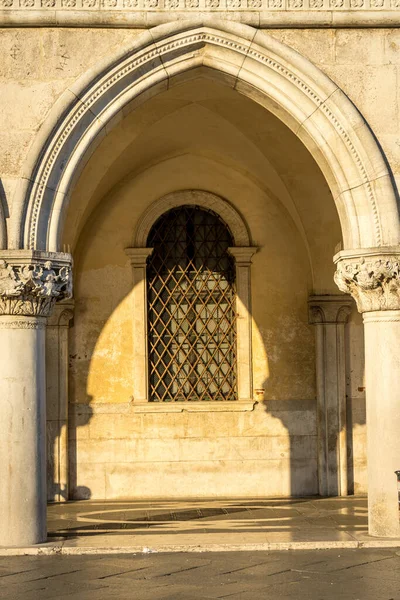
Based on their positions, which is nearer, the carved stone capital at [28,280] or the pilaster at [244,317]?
the carved stone capital at [28,280]

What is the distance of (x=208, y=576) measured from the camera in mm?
9117

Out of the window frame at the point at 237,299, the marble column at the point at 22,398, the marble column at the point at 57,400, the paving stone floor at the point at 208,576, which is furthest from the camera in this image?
the window frame at the point at 237,299

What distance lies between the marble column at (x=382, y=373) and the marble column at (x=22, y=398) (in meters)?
2.90

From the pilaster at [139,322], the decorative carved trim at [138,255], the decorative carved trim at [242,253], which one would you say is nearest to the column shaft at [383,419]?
the decorative carved trim at [242,253]

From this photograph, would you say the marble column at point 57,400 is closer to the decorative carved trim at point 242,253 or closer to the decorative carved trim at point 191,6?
the decorative carved trim at point 242,253

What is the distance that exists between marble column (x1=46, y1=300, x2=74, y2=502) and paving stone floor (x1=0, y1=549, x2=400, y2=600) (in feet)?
15.1

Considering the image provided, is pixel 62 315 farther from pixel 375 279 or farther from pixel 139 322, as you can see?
pixel 375 279

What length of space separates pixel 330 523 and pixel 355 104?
14.0ft

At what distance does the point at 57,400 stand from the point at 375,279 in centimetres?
549

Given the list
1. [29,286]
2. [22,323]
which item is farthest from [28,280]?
[22,323]

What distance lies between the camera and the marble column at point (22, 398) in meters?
10.6

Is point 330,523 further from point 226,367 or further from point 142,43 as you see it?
point 142,43

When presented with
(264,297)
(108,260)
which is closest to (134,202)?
(108,260)

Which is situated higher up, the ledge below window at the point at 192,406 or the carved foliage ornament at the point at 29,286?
the carved foliage ornament at the point at 29,286
